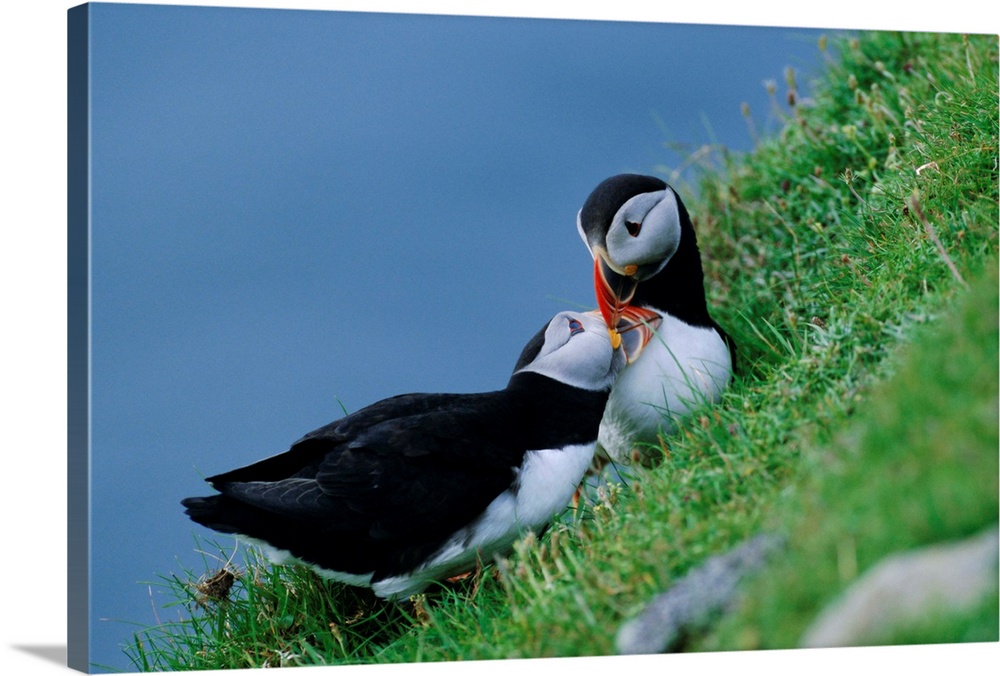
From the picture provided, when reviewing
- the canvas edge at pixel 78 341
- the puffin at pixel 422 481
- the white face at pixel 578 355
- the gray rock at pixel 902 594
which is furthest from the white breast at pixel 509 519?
the gray rock at pixel 902 594

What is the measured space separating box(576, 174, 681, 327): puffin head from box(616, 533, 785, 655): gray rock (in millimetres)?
1600

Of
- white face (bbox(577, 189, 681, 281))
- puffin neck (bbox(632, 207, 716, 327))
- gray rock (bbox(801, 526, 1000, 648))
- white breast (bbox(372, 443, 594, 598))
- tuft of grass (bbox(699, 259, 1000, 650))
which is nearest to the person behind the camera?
gray rock (bbox(801, 526, 1000, 648))

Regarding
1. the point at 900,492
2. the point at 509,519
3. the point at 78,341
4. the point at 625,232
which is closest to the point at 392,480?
the point at 509,519

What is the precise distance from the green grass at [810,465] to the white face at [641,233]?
62cm

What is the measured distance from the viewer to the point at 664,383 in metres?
4.95

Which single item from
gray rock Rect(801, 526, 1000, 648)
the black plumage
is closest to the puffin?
the black plumage

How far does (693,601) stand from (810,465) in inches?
22.3

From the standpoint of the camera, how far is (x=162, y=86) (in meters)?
4.44

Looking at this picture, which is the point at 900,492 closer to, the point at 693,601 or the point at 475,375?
the point at 693,601

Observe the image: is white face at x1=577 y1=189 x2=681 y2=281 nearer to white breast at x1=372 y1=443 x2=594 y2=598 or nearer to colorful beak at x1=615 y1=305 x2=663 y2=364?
colorful beak at x1=615 y1=305 x2=663 y2=364

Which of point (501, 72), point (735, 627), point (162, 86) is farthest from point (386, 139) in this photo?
point (735, 627)

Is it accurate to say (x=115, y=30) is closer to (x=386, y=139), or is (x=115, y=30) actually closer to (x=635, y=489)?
(x=386, y=139)

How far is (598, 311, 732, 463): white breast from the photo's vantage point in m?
4.93

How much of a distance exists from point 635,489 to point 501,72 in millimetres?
1879
